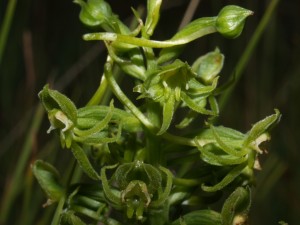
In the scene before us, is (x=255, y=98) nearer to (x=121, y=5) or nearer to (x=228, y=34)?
(x=228, y=34)

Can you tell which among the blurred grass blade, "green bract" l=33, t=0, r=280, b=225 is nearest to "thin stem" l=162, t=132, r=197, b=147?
"green bract" l=33, t=0, r=280, b=225

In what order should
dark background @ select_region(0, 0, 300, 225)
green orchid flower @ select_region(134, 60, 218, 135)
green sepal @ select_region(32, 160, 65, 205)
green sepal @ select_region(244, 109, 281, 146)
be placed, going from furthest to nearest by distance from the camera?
dark background @ select_region(0, 0, 300, 225) → green sepal @ select_region(32, 160, 65, 205) → green sepal @ select_region(244, 109, 281, 146) → green orchid flower @ select_region(134, 60, 218, 135)

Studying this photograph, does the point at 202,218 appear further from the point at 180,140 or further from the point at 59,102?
the point at 59,102

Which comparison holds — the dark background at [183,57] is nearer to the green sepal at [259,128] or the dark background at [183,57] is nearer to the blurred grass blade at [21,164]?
the blurred grass blade at [21,164]

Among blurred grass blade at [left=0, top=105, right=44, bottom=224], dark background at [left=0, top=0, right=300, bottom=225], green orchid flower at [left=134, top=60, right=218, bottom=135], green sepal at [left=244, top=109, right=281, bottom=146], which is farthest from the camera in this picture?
dark background at [left=0, top=0, right=300, bottom=225]

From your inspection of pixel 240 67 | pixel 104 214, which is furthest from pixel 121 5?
pixel 104 214

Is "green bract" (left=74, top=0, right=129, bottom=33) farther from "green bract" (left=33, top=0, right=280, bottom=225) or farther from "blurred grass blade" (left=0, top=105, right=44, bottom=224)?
"blurred grass blade" (left=0, top=105, right=44, bottom=224)
